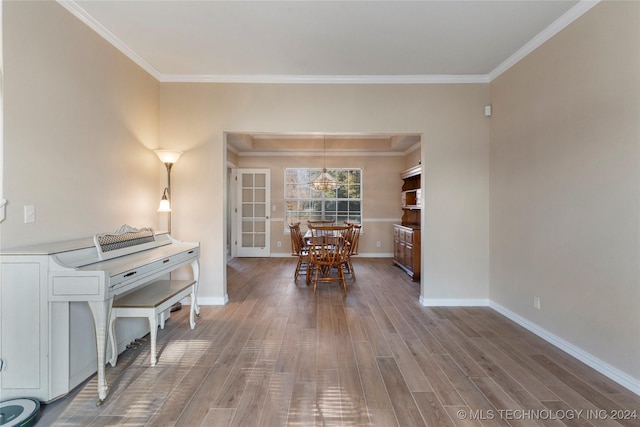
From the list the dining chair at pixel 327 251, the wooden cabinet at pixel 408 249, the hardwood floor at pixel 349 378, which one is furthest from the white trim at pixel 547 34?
the hardwood floor at pixel 349 378

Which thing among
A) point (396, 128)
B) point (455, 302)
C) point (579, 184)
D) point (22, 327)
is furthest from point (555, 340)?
point (22, 327)

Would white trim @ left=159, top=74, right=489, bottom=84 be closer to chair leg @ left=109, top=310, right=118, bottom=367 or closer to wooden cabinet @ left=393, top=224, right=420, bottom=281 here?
wooden cabinet @ left=393, top=224, right=420, bottom=281

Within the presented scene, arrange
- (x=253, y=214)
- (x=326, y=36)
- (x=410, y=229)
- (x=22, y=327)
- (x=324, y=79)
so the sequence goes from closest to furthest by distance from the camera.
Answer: (x=22, y=327) < (x=326, y=36) < (x=324, y=79) < (x=410, y=229) < (x=253, y=214)

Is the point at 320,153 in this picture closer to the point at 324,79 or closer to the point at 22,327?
the point at 324,79

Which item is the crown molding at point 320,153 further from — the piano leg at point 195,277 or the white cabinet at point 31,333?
the white cabinet at point 31,333

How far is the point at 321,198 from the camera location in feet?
21.4

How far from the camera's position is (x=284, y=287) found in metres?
4.03

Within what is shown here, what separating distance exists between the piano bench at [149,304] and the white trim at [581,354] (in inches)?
128

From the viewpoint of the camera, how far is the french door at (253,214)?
6453 mm

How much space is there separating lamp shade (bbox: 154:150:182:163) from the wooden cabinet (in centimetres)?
362

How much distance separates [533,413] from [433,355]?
70cm

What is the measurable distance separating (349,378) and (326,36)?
2.83 metres

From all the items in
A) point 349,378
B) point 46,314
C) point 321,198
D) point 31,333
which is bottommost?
point 349,378

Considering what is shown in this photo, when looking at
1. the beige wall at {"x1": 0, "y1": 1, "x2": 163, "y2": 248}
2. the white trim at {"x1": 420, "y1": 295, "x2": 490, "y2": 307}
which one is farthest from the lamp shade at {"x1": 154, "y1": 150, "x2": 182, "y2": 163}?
the white trim at {"x1": 420, "y1": 295, "x2": 490, "y2": 307}
